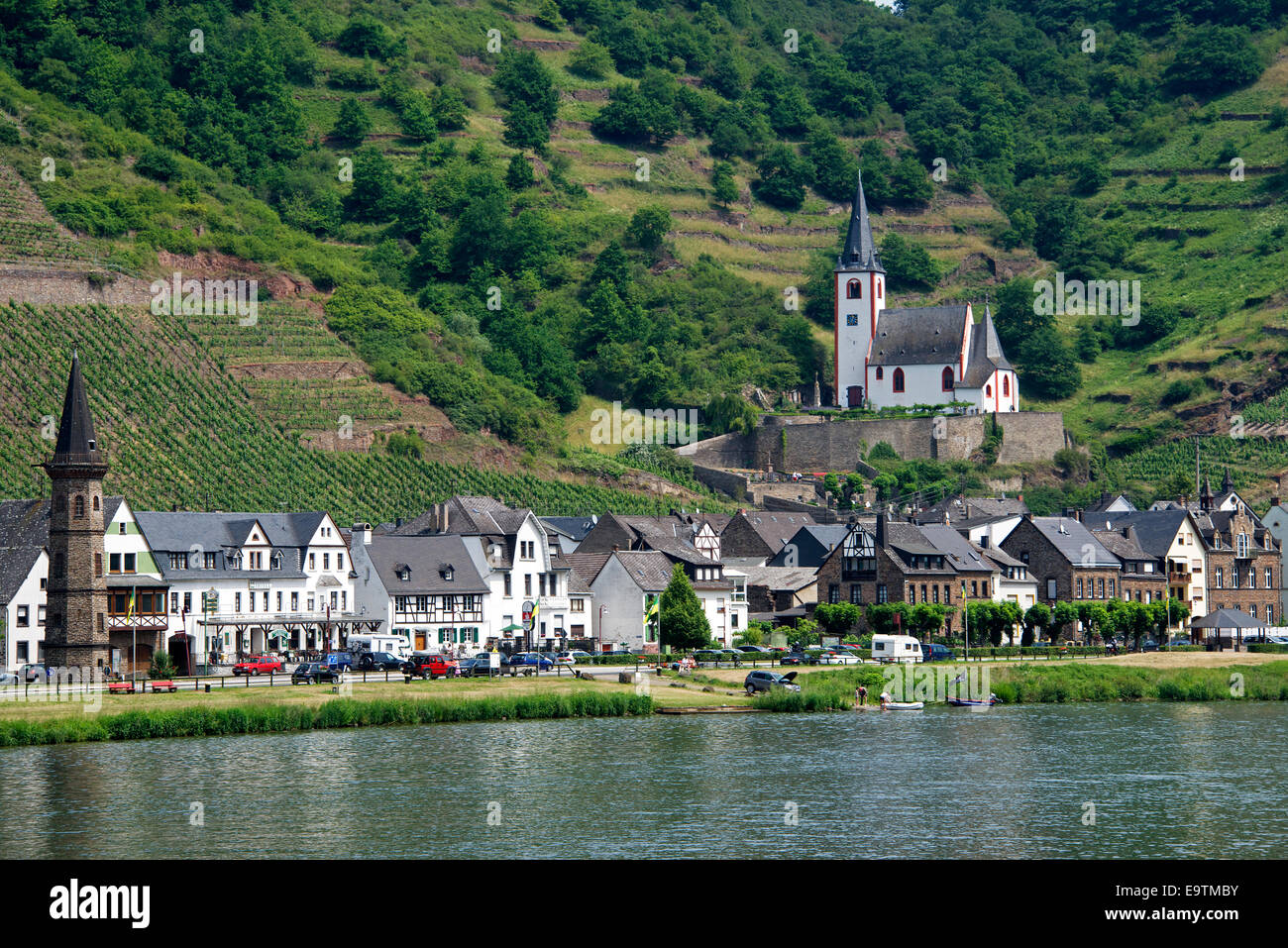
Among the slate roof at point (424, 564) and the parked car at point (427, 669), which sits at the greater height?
the slate roof at point (424, 564)

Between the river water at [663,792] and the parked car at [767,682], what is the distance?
5797mm

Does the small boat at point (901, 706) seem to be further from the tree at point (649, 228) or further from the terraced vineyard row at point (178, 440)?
the tree at point (649, 228)

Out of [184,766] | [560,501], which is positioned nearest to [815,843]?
[184,766]

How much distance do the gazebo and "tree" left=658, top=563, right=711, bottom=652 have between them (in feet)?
90.7

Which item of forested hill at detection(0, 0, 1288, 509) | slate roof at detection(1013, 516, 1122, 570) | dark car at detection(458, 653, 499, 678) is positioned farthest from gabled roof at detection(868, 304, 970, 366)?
dark car at detection(458, 653, 499, 678)

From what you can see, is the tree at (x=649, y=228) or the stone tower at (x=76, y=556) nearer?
the stone tower at (x=76, y=556)

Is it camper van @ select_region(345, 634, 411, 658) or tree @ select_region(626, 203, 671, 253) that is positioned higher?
tree @ select_region(626, 203, 671, 253)

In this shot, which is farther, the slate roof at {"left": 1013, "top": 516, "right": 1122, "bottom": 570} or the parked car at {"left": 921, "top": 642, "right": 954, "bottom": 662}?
the slate roof at {"left": 1013, "top": 516, "right": 1122, "bottom": 570}

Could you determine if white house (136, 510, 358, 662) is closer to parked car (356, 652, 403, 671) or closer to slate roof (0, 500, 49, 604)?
slate roof (0, 500, 49, 604)

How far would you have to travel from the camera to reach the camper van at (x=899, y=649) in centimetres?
7619

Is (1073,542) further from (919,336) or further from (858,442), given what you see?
(919,336)

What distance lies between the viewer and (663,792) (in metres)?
42.2

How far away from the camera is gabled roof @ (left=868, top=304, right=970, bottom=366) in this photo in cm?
14075

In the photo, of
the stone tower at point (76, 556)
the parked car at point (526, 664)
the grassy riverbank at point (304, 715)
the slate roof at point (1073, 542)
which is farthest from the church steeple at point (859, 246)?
the stone tower at point (76, 556)
